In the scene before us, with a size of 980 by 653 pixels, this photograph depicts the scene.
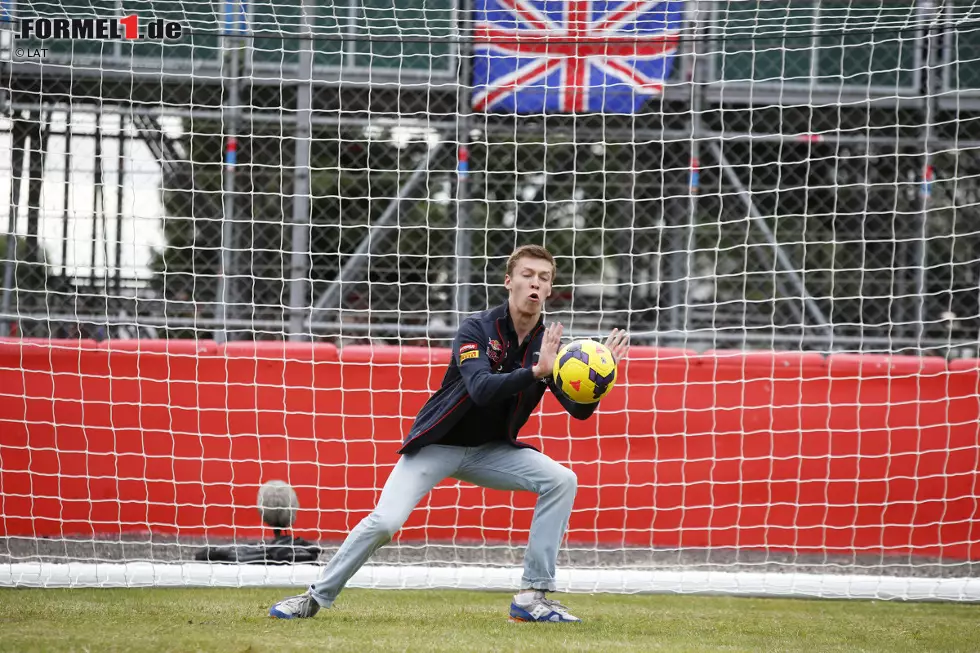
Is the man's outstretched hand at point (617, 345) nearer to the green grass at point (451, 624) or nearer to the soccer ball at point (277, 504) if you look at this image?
the green grass at point (451, 624)

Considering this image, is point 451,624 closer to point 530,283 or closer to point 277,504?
point 530,283

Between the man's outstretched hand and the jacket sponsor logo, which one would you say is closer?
the man's outstretched hand

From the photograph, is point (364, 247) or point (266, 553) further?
point (364, 247)

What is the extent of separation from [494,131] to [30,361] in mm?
4723

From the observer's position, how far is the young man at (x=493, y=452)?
4.83 metres

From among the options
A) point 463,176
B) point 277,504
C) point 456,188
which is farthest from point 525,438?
point 456,188

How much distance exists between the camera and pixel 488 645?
429cm

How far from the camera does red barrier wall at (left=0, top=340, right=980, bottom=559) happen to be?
7.59m

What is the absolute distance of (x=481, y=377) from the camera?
15.4ft

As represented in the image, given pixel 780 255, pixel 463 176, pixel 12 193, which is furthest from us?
pixel 780 255

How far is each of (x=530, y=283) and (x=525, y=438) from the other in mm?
3214

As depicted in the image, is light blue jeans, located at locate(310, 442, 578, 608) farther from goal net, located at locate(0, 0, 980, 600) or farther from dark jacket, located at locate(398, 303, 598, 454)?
goal net, located at locate(0, 0, 980, 600)

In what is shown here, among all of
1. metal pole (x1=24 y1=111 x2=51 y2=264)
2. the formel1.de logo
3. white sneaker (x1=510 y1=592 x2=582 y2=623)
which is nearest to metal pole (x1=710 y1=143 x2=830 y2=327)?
the formel1.de logo

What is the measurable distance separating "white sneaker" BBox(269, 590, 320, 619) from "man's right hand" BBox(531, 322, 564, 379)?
1.49 m
